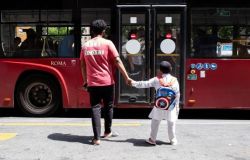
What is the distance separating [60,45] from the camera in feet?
32.6

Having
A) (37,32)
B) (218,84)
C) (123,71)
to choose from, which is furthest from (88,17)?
(218,84)

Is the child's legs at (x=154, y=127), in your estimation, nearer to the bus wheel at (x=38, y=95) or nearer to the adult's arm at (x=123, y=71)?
the adult's arm at (x=123, y=71)

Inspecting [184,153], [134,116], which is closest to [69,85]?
[134,116]

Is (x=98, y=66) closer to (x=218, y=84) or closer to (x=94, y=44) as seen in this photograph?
(x=94, y=44)

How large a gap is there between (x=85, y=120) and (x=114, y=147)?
258 cm

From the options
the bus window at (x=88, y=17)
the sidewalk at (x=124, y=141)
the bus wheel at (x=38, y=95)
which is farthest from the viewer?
the bus wheel at (x=38, y=95)

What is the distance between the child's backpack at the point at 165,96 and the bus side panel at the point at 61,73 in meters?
2.83

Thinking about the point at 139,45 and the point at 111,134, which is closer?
the point at 111,134

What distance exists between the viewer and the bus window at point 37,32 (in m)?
9.90

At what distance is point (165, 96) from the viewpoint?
24.1 feet

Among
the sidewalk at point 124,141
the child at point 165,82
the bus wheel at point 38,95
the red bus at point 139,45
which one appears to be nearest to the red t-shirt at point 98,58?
the child at point 165,82

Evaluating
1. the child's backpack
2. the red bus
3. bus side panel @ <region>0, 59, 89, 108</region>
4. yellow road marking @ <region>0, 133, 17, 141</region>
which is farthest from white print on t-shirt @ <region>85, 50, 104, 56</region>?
bus side panel @ <region>0, 59, 89, 108</region>

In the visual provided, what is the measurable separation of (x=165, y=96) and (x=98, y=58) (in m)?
1.17

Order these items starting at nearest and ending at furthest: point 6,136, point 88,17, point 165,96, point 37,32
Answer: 1. point 165,96
2. point 6,136
3. point 88,17
4. point 37,32
